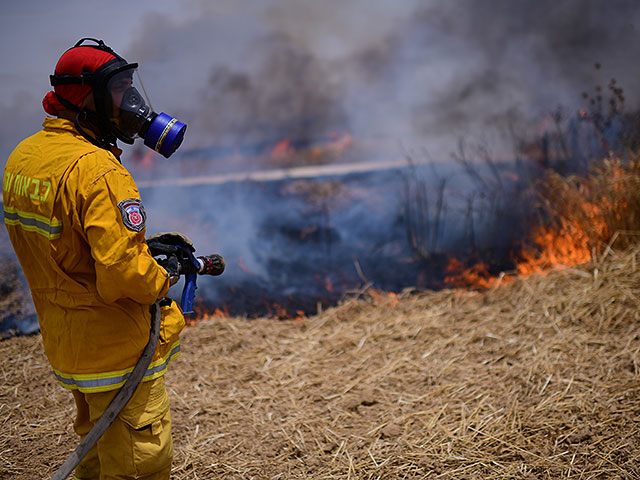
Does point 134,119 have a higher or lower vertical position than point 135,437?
higher

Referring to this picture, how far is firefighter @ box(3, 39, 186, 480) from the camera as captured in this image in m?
1.84

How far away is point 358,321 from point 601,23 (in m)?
5.59

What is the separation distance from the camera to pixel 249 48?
612cm

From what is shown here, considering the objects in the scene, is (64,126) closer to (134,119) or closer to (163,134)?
(134,119)

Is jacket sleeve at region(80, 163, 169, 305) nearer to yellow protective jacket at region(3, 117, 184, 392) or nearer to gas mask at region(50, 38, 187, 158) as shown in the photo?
yellow protective jacket at region(3, 117, 184, 392)

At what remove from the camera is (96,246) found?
179 centimetres

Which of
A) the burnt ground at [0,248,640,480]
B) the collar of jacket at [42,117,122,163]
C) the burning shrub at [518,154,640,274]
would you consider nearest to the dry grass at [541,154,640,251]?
the burning shrub at [518,154,640,274]

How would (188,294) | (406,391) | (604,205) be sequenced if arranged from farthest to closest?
(604,205) → (406,391) → (188,294)

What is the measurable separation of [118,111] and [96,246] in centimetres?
62

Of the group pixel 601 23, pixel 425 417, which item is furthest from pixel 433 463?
pixel 601 23

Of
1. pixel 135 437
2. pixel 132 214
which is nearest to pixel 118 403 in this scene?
pixel 135 437

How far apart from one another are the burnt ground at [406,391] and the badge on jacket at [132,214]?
1.78 m

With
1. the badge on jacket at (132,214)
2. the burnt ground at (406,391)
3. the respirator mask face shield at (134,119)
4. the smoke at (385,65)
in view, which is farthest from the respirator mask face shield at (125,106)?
the smoke at (385,65)

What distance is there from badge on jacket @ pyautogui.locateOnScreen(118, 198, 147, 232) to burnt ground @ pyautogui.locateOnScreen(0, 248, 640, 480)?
1775 millimetres
